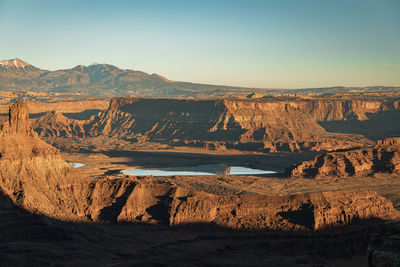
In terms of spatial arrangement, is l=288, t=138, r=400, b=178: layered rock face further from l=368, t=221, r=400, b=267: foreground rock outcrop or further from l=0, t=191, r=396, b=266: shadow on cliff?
l=368, t=221, r=400, b=267: foreground rock outcrop

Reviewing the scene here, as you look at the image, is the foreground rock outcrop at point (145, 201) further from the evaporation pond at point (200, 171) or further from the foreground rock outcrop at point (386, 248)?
the evaporation pond at point (200, 171)

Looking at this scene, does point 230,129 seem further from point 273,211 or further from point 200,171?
point 273,211

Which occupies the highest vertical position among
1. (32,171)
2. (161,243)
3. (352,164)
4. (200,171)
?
(32,171)

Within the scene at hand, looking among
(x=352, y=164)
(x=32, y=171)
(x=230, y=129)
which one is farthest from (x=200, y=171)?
(x=32, y=171)

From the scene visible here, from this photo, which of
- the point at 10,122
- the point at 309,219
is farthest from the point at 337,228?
the point at 10,122

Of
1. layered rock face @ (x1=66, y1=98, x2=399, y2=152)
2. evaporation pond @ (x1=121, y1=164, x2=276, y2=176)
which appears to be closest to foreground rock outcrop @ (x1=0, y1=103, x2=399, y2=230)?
evaporation pond @ (x1=121, y1=164, x2=276, y2=176)

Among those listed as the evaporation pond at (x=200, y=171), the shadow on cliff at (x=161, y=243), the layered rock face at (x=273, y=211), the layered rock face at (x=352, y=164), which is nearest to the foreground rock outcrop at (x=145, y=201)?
the layered rock face at (x=273, y=211)
